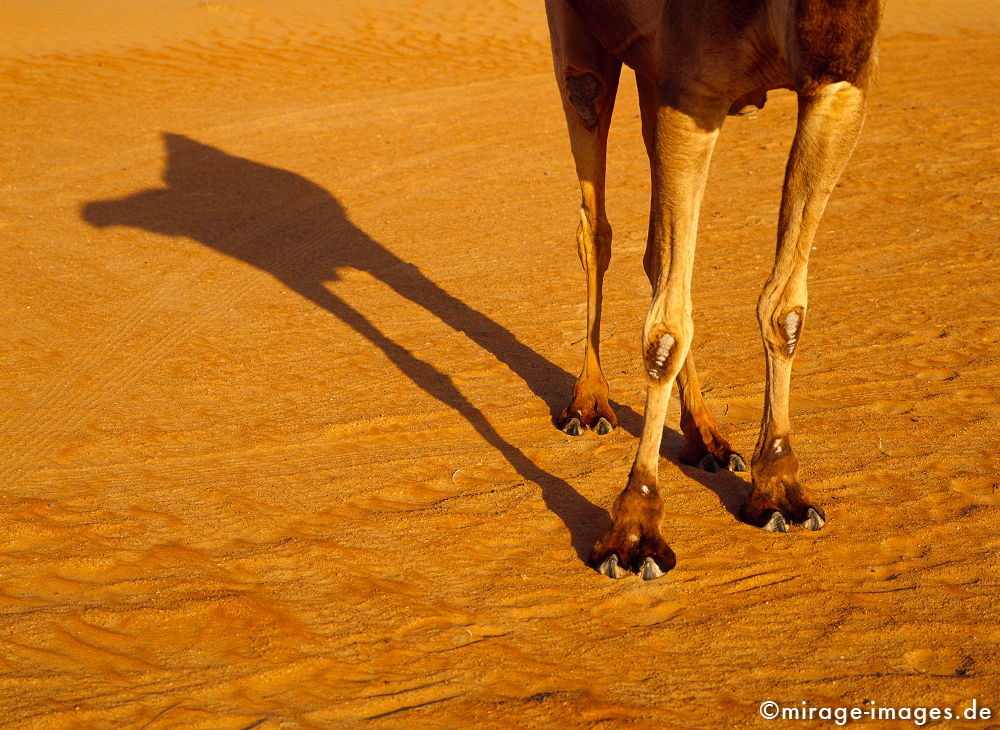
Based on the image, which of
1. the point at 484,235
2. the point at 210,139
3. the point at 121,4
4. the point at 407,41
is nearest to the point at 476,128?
the point at 210,139

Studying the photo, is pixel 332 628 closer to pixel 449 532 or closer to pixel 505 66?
pixel 449 532

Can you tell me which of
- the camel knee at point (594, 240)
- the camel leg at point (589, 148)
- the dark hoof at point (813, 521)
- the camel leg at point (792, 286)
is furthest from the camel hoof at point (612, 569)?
the camel knee at point (594, 240)

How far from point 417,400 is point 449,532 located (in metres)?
1.63

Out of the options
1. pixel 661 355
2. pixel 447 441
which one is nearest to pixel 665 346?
pixel 661 355

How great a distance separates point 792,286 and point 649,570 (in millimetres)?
1431

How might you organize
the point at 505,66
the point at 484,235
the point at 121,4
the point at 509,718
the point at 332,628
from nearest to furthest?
1. the point at 509,718
2. the point at 332,628
3. the point at 484,235
4. the point at 505,66
5. the point at 121,4

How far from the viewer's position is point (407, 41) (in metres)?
19.5

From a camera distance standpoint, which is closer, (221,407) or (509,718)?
(509,718)

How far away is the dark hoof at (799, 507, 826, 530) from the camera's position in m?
4.54

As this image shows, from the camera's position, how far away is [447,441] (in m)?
5.61

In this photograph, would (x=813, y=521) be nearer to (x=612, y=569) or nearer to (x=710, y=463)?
(x=710, y=463)

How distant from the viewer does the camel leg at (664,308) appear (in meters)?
4.04

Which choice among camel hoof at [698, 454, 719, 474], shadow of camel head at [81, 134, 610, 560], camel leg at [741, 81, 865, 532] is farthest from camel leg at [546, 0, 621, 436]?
camel leg at [741, 81, 865, 532]

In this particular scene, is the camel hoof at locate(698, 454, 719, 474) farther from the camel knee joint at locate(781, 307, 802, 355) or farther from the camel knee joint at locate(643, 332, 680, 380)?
the camel knee joint at locate(643, 332, 680, 380)
